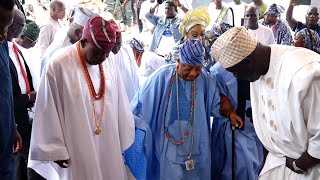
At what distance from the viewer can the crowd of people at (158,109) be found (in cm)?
190

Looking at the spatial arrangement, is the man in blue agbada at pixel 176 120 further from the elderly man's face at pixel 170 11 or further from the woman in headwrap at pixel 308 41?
the elderly man's face at pixel 170 11

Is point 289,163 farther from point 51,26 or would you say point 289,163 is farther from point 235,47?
point 51,26

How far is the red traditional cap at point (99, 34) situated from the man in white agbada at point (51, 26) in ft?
9.69

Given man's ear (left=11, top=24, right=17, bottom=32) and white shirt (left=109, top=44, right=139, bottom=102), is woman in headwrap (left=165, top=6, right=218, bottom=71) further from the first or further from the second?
man's ear (left=11, top=24, right=17, bottom=32)

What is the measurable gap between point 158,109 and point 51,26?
320 centimetres

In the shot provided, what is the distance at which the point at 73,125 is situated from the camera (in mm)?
2314

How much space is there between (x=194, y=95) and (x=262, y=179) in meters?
0.87

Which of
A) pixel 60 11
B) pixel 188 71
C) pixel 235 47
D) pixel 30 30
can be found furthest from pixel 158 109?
pixel 60 11

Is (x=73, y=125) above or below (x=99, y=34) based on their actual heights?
below

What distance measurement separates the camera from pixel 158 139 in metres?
2.94

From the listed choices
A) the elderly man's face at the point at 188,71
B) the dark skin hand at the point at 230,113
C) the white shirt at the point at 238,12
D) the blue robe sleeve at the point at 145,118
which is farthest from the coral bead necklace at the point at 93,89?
the white shirt at the point at 238,12

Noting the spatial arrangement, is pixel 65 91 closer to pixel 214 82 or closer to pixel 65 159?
pixel 65 159

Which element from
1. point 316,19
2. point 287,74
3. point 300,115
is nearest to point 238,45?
point 287,74

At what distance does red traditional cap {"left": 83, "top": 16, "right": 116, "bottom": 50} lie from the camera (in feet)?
7.32
